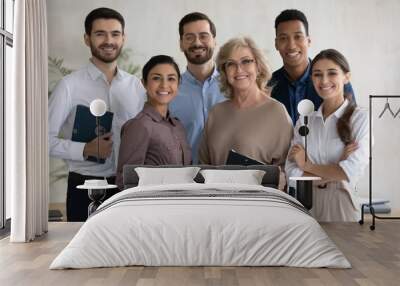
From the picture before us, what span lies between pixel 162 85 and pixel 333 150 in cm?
229

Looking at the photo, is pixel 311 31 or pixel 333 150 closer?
pixel 333 150

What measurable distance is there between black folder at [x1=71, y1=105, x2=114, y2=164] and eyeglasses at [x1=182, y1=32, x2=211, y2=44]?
1.39 metres

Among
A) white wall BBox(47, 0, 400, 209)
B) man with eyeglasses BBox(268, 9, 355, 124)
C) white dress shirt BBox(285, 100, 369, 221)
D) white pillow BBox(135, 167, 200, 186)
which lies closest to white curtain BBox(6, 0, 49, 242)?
white wall BBox(47, 0, 400, 209)

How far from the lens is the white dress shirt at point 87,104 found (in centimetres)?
841

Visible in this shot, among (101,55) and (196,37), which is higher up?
(196,37)

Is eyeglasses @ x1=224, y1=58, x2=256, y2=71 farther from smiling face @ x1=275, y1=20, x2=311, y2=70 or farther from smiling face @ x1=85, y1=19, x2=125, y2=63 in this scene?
smiling face @ x1=85, y1=19, x2=125, y2=63

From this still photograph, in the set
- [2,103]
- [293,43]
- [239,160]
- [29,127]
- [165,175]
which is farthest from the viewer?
[293,43]

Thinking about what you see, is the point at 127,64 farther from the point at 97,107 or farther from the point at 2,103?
the point at 2,103

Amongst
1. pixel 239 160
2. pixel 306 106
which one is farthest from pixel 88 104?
pixel 306 106

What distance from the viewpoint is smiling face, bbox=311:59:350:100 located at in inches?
330

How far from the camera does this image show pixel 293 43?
335 inches

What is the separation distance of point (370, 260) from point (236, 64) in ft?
11.5

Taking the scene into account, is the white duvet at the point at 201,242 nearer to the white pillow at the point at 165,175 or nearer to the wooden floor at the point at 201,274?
the wooden floor at the point at 201,274

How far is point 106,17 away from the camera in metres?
8.59
